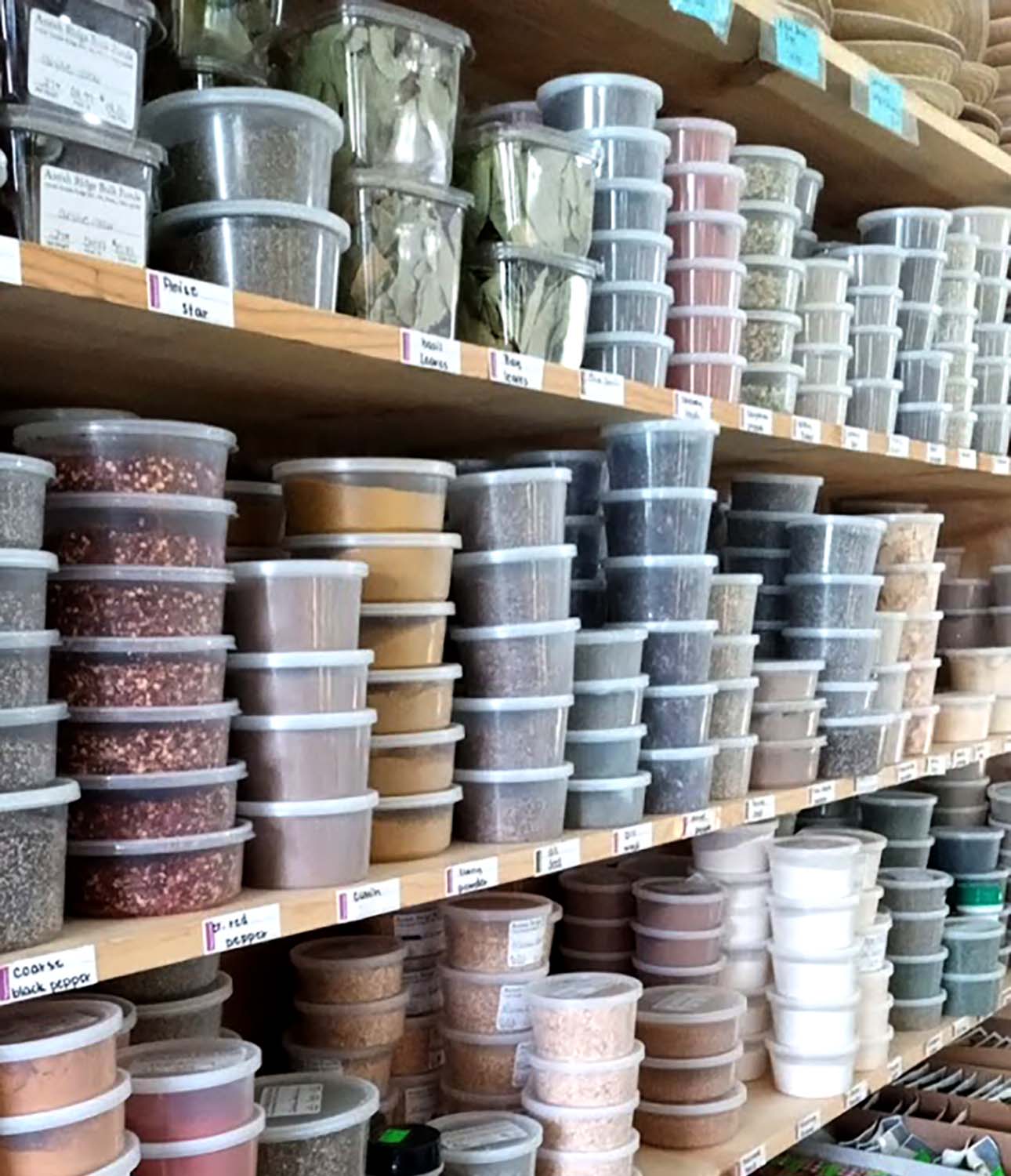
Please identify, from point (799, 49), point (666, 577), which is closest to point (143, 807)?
point (666, 577)

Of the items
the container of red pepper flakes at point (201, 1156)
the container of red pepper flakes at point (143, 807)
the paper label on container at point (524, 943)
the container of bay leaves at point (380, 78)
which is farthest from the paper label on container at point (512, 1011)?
the container of bay leaves at point (380, 78)

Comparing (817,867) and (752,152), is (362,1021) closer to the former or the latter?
(817,867)

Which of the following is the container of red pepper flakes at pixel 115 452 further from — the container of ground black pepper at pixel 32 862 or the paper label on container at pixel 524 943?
the paper label on container at pixel 524 943

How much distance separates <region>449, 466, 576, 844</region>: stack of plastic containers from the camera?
140cm

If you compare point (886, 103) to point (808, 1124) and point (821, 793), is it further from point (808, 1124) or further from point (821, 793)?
point (808, 1124)

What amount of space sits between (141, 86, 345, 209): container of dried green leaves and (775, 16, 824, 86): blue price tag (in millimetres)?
816

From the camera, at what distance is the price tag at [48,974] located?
2.94ft

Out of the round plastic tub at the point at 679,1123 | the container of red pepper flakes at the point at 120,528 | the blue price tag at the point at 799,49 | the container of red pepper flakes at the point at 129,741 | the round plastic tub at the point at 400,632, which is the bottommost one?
the round plastic tub at the point at 679,1123

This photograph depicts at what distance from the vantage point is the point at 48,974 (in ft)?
3.01

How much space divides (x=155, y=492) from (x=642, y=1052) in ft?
3.05

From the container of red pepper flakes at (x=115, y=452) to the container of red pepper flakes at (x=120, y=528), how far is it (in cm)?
1

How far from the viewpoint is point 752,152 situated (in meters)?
1.76

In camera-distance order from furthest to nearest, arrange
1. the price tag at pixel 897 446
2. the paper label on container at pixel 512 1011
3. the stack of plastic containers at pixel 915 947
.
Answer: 1. the stack of plastic containers at pixel 915 947
2. the price tag at pixel 897 446
3. the paper label on container at pixel 512 1011

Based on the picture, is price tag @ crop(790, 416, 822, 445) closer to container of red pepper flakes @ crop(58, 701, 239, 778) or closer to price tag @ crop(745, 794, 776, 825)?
price tag @ crop(745, 794, 776, 825)
